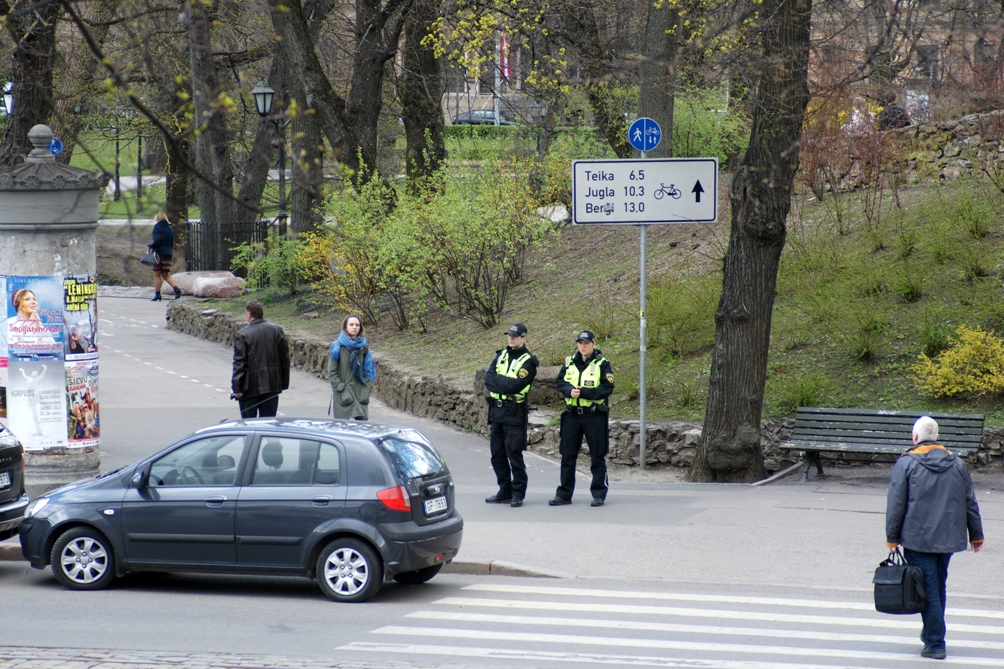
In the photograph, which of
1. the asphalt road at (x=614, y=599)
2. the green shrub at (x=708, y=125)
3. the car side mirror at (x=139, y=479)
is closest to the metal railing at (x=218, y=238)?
the green shrub at (x=708, y=125)

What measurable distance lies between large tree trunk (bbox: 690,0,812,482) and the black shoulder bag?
581cm

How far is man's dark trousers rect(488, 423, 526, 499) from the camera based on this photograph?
1159 cm

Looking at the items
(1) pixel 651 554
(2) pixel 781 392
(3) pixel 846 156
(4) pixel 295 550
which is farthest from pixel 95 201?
(3) pixel 846 156

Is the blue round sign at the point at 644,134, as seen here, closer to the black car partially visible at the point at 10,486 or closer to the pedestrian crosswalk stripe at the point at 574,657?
the black car partially visible at the point at 10,486

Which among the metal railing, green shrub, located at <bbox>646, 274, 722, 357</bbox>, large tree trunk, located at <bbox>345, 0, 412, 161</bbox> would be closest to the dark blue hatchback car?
green shrub, located at <bbox>646, 274, 722, 357</bbox>

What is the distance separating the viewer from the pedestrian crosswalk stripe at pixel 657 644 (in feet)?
23.8

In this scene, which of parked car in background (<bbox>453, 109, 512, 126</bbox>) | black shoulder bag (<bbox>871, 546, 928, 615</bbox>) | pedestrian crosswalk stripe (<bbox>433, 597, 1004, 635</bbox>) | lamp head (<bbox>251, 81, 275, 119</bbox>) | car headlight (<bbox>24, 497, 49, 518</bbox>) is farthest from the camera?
parked car in background (<bbox>453, 109, 512, 126</bbox>)

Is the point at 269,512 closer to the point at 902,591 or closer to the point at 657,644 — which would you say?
the point at 657,644

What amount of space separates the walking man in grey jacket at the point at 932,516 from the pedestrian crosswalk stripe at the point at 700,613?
2.81 feet

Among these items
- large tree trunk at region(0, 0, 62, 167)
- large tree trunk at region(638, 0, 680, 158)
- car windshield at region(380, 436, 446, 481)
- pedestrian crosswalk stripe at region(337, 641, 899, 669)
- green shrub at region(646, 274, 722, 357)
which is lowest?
pedestrian crosswalk stripe at region(337, 641, 899, 669)

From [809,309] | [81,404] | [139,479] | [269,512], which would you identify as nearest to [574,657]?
[269,512]

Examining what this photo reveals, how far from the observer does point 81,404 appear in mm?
12516

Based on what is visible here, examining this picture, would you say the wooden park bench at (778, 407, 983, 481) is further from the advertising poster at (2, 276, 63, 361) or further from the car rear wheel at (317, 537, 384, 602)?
the advertising poster at (2, 276, 63, 361)

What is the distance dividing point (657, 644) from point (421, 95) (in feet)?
64.5
